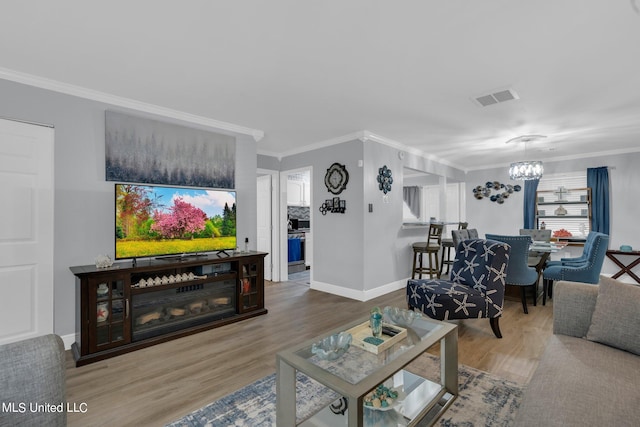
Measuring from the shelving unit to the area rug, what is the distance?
5.44 meters

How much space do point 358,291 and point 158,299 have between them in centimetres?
260

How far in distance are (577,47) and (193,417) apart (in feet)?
12.0

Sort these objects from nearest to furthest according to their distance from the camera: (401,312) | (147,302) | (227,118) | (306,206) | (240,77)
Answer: (401,312) < (240,77) < (147,302) < (227,118) < (306,206)

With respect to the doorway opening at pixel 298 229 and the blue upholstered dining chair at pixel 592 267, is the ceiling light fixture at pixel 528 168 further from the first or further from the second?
the doorway opening at pixel 298 229

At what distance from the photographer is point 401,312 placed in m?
2.23

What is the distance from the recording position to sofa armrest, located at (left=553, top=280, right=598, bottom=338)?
6.49ft

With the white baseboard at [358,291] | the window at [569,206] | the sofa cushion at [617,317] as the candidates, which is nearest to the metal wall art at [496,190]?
the window at [569,206]

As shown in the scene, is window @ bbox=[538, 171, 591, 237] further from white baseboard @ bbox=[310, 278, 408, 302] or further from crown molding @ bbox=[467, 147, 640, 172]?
white baseboard @ bbox=[310, 278, 408, 302]

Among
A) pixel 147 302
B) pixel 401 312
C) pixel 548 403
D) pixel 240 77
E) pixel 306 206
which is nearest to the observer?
pixel 548 403

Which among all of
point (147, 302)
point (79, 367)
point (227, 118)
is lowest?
point (79, 367)

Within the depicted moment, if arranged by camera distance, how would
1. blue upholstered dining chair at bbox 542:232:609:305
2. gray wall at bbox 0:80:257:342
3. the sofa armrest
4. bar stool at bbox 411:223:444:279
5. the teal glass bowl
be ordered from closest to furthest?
the teal glass bowl, the sofa armrest, gray wall at bbox 0:80:257:342, blue upholstered dining chair at bbox 542:232:609:305, bar stool at bbox 411:223:444:279

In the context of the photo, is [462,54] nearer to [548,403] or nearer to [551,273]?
[548,403]

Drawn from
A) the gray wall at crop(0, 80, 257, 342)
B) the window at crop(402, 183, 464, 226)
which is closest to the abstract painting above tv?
the gray wall at crop(0, 80, 257, 342)

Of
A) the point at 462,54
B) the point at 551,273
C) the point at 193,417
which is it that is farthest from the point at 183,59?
the point at 551,273
